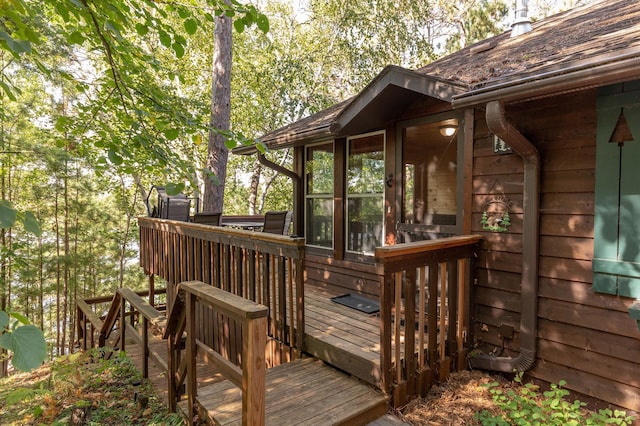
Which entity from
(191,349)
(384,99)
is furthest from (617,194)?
(191,349)

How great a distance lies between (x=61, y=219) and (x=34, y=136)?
144 inches

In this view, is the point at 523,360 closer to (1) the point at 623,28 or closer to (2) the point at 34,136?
(1) the point at 623,28

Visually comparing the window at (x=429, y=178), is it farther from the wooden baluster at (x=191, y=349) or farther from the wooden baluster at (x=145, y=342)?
the wooden baluster at (x=145, y=342)

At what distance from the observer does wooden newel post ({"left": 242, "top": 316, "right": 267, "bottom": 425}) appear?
190 centimetres

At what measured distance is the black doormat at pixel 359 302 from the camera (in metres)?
4.04

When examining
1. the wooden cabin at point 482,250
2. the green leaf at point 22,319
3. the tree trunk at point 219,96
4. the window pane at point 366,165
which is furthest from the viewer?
the tree trunk at point 219,96

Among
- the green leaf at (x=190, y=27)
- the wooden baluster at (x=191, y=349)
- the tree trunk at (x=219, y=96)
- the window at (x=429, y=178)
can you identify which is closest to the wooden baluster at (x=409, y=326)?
the window at (x=429, y=178)

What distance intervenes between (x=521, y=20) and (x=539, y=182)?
271 centimetres

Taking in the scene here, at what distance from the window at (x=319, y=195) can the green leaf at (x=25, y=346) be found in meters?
4.31

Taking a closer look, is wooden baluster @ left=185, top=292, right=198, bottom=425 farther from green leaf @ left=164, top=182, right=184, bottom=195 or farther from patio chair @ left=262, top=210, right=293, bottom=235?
patio chair @ left=262, top=210, right=293, bottom=235

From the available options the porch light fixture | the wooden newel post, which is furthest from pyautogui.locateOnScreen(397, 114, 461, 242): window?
the wooden newel post

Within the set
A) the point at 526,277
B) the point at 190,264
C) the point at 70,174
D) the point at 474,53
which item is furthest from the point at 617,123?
the point at 70,174

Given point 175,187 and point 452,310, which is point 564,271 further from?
point 175,187

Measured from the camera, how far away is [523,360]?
113 inches
